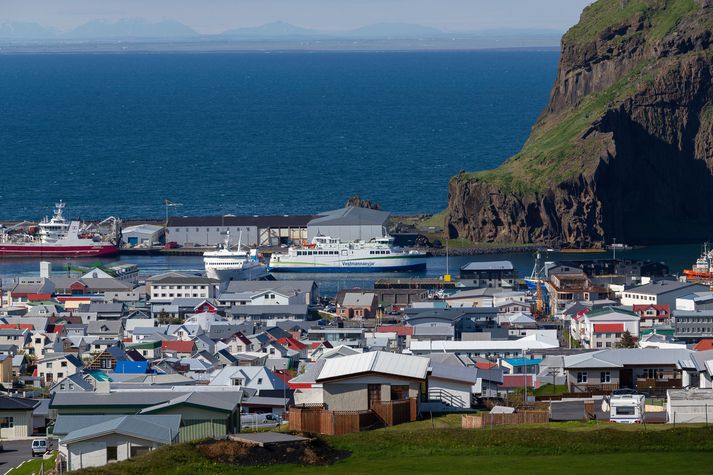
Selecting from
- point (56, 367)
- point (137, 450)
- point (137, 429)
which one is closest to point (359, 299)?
point (56, 367)

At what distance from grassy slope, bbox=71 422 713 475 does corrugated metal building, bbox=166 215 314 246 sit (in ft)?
187

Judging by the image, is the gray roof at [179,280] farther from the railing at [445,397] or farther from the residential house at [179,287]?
the railing at [445,397]

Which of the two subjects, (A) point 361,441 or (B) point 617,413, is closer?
(A) point 361,441

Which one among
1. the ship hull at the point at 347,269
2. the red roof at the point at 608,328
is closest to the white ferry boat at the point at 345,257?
the ship hull at the point at 347,269

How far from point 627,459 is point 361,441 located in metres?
3.43

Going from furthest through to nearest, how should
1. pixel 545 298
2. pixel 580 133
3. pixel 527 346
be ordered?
pixel 580 133 → pixel 545 298 → pixel 527 346

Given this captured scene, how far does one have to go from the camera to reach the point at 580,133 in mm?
89375

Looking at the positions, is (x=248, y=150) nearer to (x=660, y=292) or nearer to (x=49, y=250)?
(x=49, y=250)

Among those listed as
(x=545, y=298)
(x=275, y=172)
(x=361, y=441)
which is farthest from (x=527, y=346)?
(x=275, y=172)

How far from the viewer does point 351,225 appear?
8138cm

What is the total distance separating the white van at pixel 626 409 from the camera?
84.6 ft

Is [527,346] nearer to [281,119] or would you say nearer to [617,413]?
[617,413]

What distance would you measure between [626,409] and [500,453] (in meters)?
3.91

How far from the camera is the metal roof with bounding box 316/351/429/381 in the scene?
84.9ft
